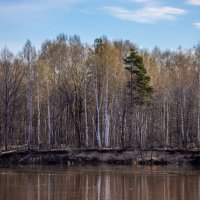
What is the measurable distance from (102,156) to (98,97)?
36.0 ft

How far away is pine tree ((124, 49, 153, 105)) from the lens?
60.5m

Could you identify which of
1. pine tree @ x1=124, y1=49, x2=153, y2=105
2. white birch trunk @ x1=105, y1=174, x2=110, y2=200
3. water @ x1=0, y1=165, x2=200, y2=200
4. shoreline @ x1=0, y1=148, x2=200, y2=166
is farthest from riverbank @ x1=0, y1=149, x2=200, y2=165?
white birch trunk @ x1=105, y1=174, x2=110, y2=200

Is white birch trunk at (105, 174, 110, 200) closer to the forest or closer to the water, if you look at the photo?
the water

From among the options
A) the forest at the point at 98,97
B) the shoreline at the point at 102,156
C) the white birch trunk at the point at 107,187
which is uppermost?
the forest at the point at 98,97

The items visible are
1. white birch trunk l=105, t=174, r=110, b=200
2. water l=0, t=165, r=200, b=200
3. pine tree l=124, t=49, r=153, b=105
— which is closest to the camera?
water l=0, t=165, r=200, b=200

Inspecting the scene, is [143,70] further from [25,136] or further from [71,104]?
[25,136]

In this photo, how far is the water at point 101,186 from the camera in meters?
28.8

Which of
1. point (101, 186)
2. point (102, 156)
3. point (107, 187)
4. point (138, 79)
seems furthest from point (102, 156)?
point (107, 187)

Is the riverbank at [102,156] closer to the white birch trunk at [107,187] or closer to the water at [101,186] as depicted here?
the water at [101,186]

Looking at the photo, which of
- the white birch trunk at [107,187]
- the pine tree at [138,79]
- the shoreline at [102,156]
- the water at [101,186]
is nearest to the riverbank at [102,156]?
the shoreline at [102,156]

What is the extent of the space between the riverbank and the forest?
5.50 ft

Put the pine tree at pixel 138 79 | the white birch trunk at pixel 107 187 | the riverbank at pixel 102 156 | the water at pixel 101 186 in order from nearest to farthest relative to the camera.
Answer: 1. the water at pixel 101 186
2. the white birch trunk at pixel 107 187
3. the riverbank at pixel 102 156
4. the pine tree at pixel 138 79

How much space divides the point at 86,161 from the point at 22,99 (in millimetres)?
19764

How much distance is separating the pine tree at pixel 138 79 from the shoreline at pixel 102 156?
7.66 m
